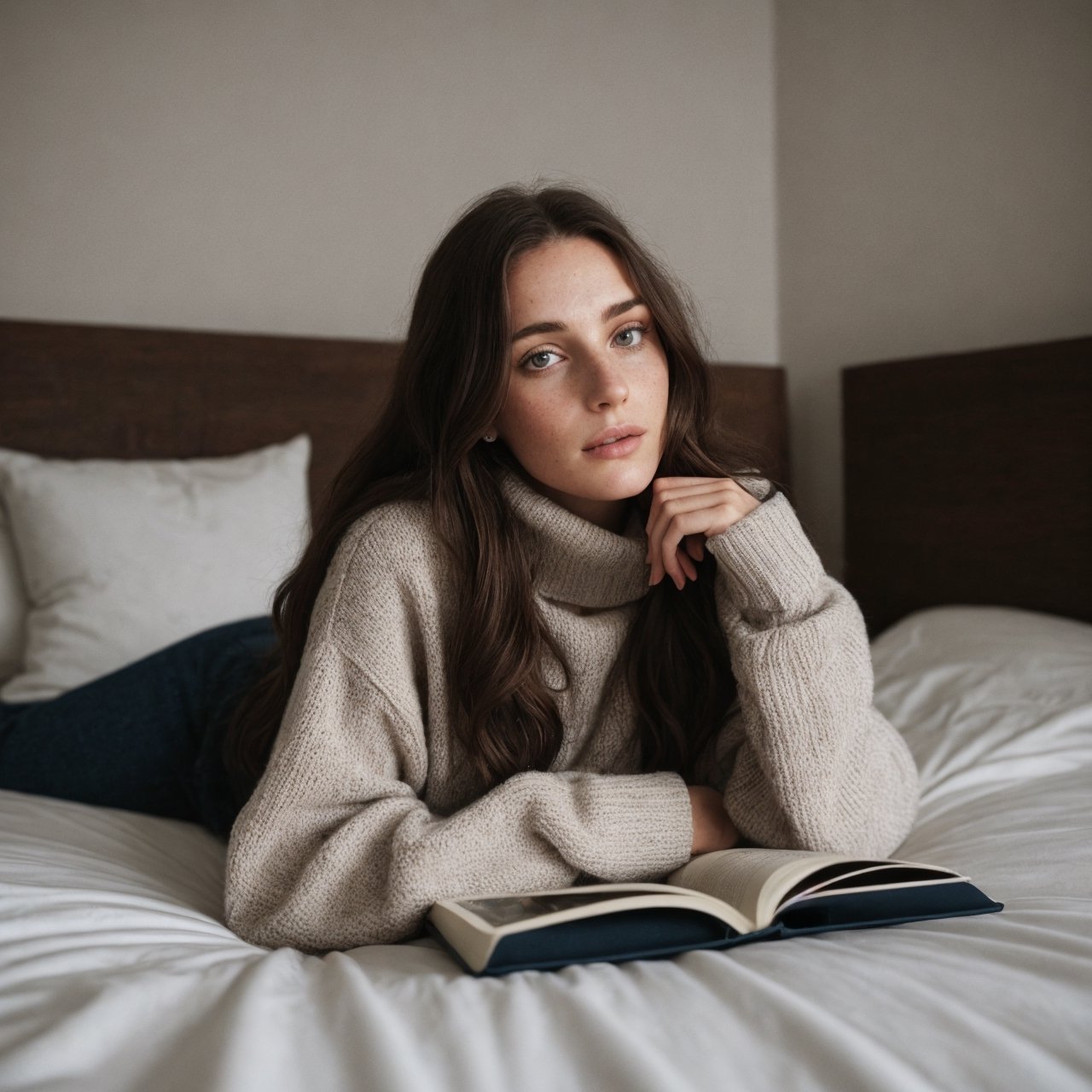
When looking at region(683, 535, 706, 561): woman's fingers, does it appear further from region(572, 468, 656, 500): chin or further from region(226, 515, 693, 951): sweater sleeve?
region(226, 515, 693, 951): sweater sleeve

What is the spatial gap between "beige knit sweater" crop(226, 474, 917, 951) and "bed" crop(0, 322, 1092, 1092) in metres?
0.08

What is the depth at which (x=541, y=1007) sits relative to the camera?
2.56 ft

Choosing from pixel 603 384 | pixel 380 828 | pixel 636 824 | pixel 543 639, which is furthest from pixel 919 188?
pixel 380 828

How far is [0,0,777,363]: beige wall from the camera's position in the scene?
2.36 meters

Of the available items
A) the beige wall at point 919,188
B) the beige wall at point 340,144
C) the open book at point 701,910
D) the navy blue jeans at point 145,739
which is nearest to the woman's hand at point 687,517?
the open book at point 701,910

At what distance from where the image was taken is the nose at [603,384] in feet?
3.91

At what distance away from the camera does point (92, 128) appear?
2.37 metres

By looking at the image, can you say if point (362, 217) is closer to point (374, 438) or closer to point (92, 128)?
point (92, 128)

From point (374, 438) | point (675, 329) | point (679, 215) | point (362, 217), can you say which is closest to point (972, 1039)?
point (675, 329)

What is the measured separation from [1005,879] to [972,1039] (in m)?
0.43

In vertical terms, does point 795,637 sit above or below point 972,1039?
above

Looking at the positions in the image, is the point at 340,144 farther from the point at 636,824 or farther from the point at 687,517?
the point at 636,824

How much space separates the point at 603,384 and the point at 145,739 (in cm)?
86

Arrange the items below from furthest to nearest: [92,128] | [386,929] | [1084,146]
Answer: [92,128] → [1084,146] → [386,929]
